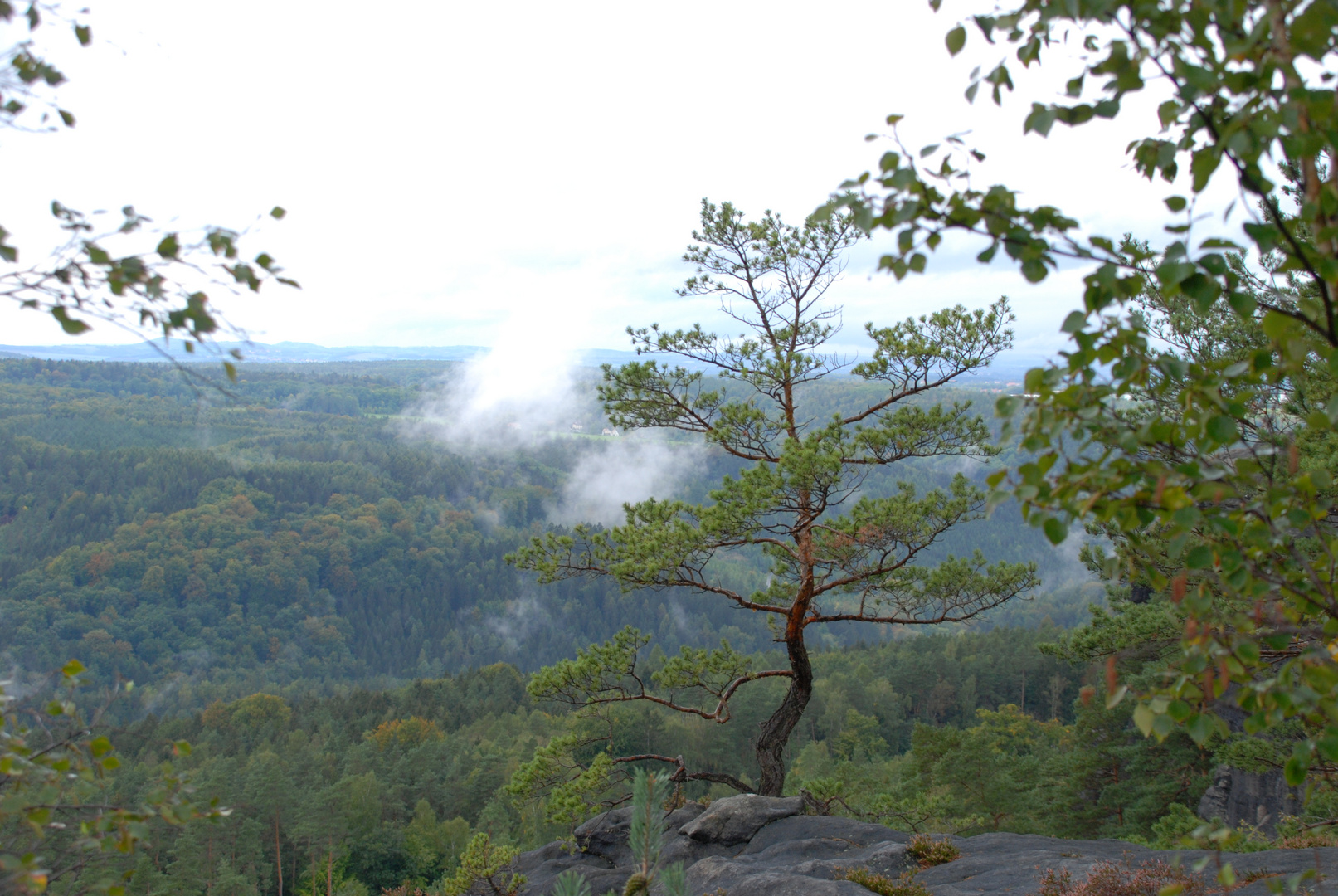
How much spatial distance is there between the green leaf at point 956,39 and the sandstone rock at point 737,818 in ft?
30.0

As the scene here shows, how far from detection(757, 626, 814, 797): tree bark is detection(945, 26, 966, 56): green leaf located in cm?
899

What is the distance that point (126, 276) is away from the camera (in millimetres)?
2166

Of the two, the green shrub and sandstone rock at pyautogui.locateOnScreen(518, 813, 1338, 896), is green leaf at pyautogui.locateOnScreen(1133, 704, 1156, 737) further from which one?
the green shrub

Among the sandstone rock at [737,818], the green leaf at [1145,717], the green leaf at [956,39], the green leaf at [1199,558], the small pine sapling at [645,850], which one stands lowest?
the sandstone rock at [737,818]

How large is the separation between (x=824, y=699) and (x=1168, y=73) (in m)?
65.6

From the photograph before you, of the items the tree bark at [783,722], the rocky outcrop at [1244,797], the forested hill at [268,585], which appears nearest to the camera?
the tree bark at [783,722]

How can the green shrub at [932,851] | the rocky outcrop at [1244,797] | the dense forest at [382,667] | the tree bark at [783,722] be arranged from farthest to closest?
the dense forest at [382,667]
the rocky outcrop at [1244,797]
the tree bark at [783,722]
the green shrub at [932,851]

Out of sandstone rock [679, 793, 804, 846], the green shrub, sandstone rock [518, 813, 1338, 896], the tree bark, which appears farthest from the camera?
the tree bark

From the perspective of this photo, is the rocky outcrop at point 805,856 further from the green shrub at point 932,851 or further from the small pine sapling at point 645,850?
the small pine sapling at point 645,850

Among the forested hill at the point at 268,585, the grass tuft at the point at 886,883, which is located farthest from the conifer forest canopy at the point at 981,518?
the forested hill at the point at 268,585

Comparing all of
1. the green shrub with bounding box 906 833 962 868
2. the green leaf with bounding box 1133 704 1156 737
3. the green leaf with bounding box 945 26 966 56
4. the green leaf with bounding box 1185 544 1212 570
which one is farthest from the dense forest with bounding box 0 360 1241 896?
the green shrub with bounding box 906 833 962 868

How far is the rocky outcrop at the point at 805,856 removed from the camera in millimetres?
6383

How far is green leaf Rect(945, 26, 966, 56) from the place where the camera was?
218 centimetres

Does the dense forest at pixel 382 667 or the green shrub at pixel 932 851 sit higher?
the green shrub at pixel 932 851
